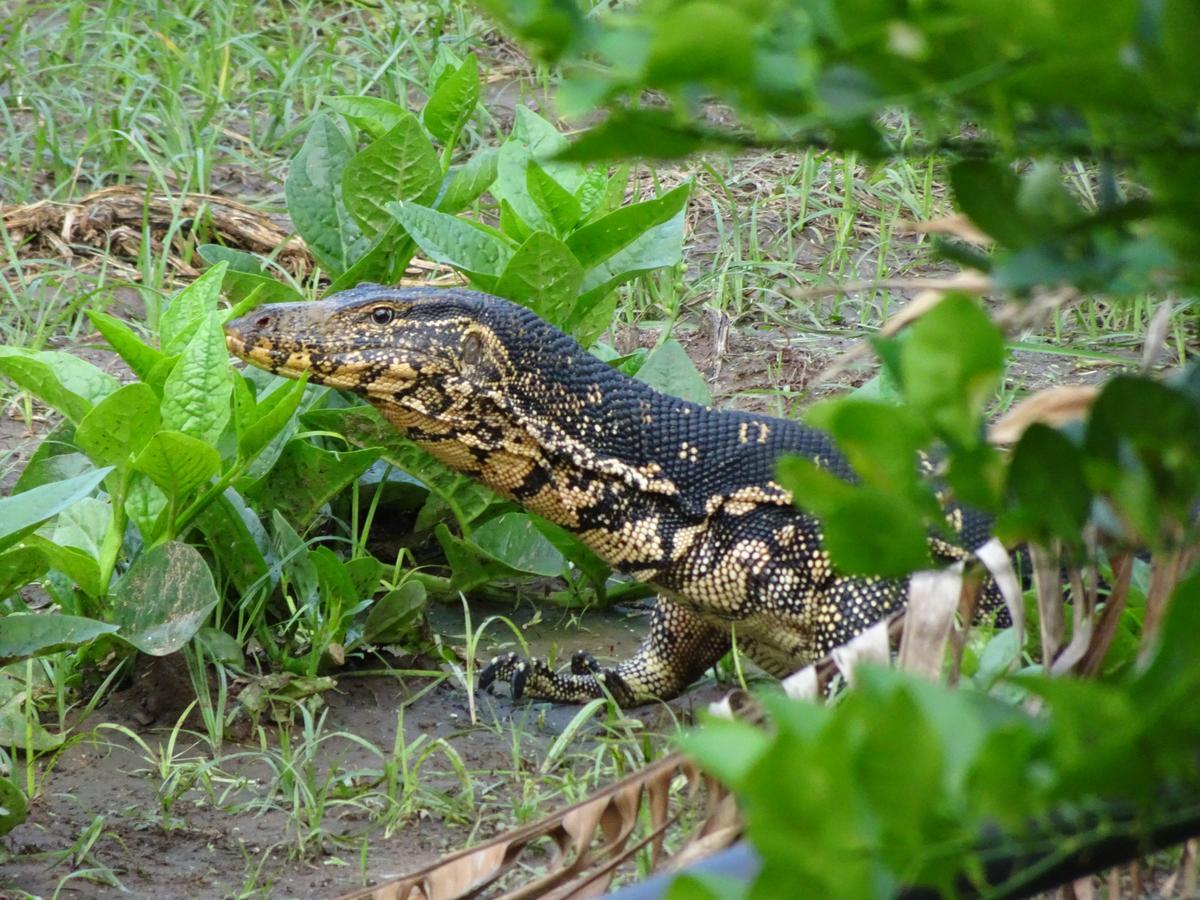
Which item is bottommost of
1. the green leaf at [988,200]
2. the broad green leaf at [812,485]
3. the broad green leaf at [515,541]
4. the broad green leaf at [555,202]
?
the broad green leaf at [515,541]

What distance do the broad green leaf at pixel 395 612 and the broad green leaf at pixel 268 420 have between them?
557 millimetres

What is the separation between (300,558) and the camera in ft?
15.3

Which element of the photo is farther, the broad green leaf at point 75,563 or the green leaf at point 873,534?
the broad green leaf at point 75,563

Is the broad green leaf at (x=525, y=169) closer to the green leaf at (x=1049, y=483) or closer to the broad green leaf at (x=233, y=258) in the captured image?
the broad green leaf at (x=233, y=258)

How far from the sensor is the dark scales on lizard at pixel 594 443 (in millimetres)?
4238

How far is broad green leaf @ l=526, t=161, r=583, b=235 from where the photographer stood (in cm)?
511

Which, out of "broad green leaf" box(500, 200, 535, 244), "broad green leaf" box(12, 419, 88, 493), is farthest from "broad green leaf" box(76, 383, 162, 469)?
"broad green leaf" box(500, 200, 535, 244)

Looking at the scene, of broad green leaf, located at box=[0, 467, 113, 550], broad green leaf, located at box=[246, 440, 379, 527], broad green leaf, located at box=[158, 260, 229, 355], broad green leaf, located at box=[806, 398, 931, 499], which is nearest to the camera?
broad green leaf, located at box=[806, 398, 931, 499]

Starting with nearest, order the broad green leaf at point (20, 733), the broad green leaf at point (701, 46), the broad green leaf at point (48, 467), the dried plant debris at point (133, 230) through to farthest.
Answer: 1. the broad green leaf at point (701, 46)
2. the broad green leaf at point (20, 733)
3. the broad green leaf at point (48, 467)
4. the dried plant debris at point (133, 230)

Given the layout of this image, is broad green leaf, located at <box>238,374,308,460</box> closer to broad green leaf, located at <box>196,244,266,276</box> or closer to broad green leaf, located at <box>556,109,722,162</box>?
broad green leaf, located at <box>196,244,266,276</box>

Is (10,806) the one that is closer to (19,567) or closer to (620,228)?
(19,567)

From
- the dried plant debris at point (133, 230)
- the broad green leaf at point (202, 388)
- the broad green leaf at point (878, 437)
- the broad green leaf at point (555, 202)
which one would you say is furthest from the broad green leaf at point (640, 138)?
the dried plant debris at point (133, 230)

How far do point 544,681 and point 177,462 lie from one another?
1.22m

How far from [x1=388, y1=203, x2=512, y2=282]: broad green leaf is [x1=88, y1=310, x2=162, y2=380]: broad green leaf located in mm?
890
